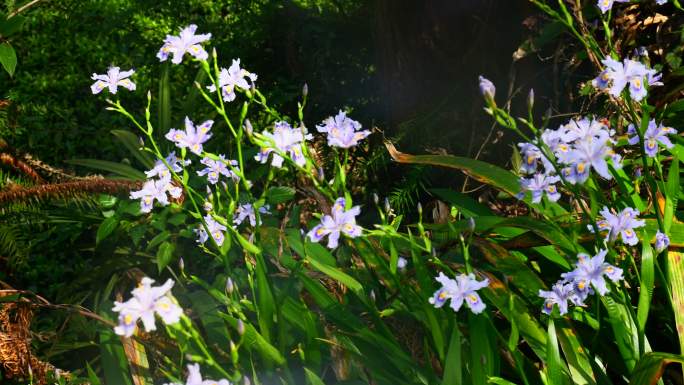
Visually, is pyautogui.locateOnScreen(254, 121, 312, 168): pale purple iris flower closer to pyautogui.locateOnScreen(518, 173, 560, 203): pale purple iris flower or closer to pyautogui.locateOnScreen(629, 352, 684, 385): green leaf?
pyautogui.locateOnScreen(518, 173, 560, 203): pale purple iris flower

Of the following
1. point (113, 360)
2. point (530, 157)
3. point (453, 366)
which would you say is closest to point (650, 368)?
point (453, 366)

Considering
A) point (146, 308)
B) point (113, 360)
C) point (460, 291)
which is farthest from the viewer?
point (113, 360)

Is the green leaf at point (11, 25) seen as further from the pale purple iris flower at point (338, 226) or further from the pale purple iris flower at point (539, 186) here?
the pale purple iris flower at point (539, 186)

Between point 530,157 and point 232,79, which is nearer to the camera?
point 530,157

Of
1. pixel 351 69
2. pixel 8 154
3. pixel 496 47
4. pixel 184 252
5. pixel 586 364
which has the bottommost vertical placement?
pixel 586 364

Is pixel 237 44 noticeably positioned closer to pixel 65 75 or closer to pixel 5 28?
pixel 65 75

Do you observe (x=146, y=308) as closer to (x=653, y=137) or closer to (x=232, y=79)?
(x=232, y=79)

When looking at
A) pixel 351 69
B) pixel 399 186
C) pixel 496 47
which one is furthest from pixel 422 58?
pixel 351 69
